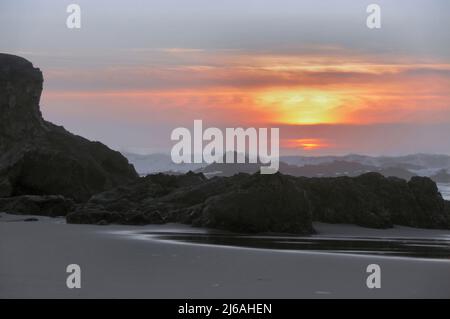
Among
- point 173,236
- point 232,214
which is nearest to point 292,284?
point 173,236

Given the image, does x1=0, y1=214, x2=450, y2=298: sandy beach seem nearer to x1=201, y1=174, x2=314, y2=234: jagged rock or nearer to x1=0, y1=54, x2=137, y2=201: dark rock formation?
x1=201, y1=174, x2=314, y2=234: jagged rock

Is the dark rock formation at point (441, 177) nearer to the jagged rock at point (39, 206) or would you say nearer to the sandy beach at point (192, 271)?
the jagged rock at point (39, 206)

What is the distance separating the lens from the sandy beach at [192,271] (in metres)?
9.20

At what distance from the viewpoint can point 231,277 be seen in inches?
401

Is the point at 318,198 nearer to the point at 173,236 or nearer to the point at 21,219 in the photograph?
the point at 173,236

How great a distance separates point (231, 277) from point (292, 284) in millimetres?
919

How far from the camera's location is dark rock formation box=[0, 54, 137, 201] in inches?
1050

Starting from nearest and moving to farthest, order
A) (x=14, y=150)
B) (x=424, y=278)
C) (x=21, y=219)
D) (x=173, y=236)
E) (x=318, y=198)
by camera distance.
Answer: (x=424, y=278) < (x=173, y=236) < (x=21, y=219) < (x=318, y=198) < (x=14, y=150)

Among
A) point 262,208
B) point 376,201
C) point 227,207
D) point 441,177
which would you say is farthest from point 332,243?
point 441,177

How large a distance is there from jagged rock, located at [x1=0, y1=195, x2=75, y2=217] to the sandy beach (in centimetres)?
716

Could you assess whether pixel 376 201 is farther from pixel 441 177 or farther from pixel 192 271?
pixel 441 177

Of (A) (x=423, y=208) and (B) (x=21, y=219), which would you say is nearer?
(B) (x=21, y=219)

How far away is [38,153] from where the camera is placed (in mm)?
27047
